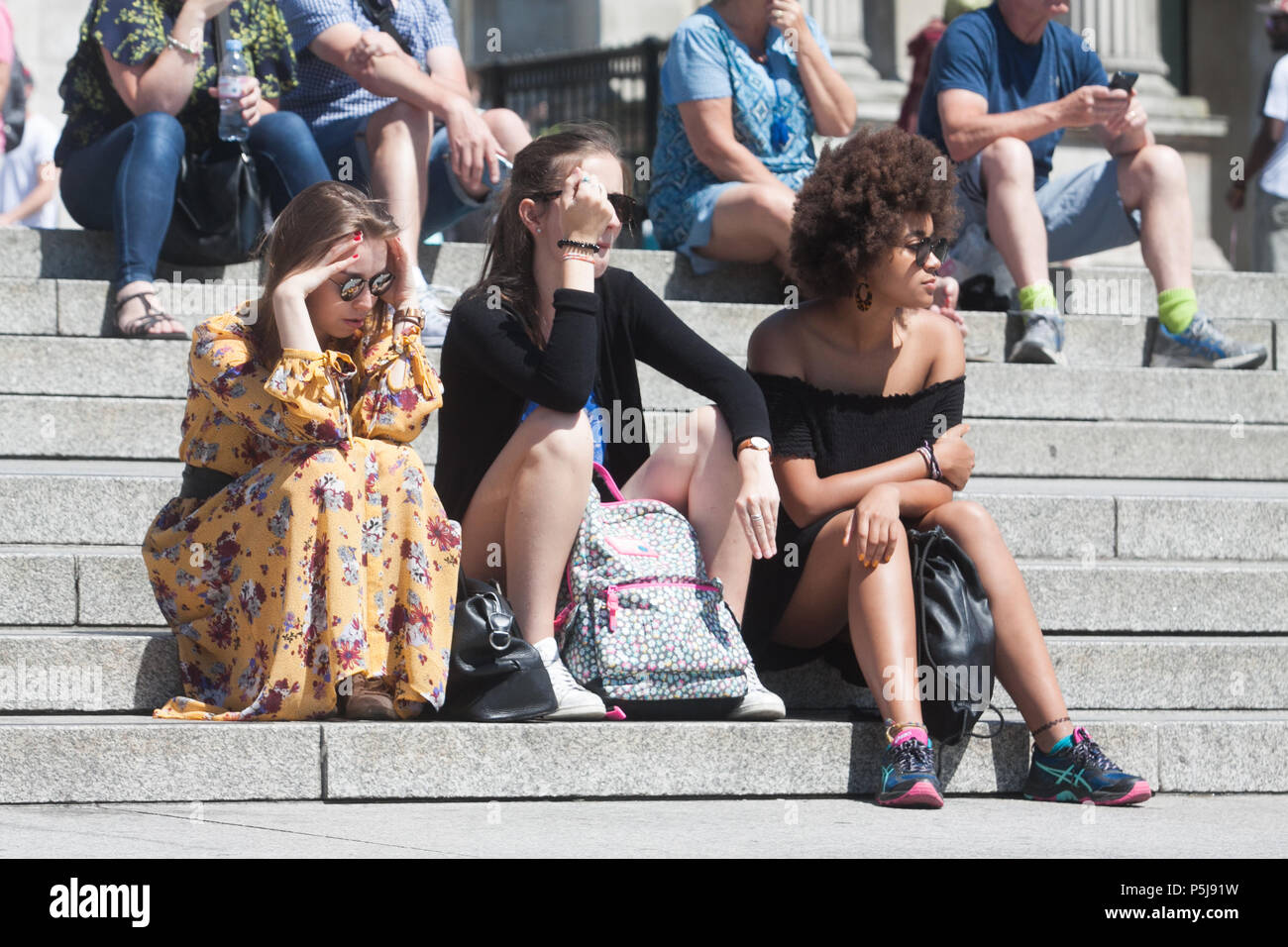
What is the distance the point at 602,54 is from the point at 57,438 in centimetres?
659

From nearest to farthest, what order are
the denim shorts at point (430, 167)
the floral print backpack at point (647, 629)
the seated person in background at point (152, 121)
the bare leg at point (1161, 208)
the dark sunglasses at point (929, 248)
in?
the floral print backpack at point (647, 629) < the dark sunglasses at point (929, 248) < the seated person in background at point (152, 121) < the denim shorts at point (430, 167) < the bare leg at point (1161, 208)

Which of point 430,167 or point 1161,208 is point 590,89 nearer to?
point 430,167

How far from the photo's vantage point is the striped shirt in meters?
6.51

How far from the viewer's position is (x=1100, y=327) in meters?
6.89

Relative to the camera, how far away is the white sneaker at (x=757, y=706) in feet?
13.9

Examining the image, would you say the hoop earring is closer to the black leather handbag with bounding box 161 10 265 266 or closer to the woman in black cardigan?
the woman in black cardigan

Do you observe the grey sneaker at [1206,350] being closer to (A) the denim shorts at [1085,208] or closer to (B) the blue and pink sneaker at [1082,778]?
(A) the denim shorts at [1085,208]

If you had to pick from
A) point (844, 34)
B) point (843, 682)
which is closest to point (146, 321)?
point (843, 682)

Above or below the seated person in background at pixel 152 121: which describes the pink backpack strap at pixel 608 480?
below

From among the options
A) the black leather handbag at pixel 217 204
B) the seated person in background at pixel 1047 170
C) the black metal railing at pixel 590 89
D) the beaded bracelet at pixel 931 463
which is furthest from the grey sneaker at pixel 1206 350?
the black metal railing at pixel 590 89

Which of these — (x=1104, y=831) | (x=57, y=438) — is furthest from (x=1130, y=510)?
(x=57, y=438)

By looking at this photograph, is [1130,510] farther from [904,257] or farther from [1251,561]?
[904,257]

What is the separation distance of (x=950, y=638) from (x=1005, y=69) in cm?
356

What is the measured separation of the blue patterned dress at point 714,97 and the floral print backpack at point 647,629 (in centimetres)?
272
